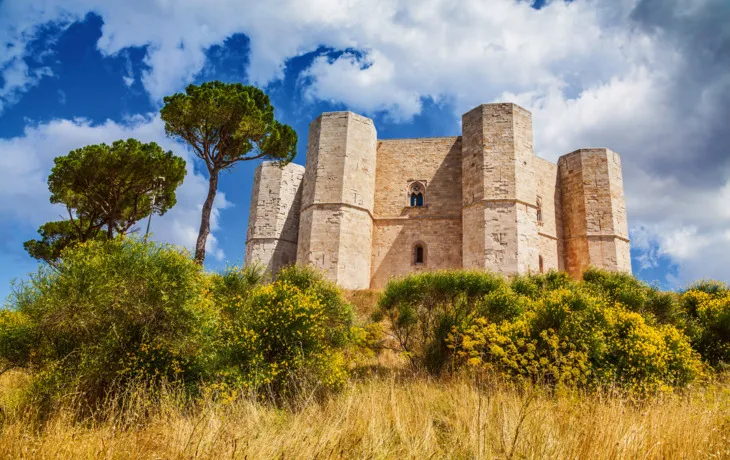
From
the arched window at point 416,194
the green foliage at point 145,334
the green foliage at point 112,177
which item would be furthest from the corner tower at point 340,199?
the green foliage at point 145,334

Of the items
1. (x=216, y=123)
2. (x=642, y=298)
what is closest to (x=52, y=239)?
(x=216, y=123)

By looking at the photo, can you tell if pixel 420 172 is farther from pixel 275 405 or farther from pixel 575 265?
pixel 275 405

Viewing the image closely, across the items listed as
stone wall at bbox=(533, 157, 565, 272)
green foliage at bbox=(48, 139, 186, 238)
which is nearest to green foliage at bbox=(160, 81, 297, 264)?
green foliage at bbox=(48, 139, 186, 238)

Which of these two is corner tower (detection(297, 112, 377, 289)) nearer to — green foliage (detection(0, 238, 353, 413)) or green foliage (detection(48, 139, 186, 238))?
green foliage (detection(48, 139, 186, 238))

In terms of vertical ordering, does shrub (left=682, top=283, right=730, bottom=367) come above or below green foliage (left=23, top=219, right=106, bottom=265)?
below

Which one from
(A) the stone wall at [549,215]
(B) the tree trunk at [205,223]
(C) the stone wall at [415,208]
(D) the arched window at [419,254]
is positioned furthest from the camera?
(A) the stone wall at [549,215]

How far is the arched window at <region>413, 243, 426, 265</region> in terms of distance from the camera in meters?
16.8

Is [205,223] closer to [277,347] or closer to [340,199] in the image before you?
[340,199]

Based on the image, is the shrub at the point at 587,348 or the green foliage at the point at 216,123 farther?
the green foliage at the point at 216,123

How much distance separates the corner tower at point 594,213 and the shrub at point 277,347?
15006 mm

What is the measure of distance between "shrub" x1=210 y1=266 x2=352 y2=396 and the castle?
870 centimetres

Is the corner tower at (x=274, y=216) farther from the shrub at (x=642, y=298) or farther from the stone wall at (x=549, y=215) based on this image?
the shrub at (x=642, y=298)

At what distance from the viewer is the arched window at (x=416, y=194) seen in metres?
17.5

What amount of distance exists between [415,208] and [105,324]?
44.2 feet
